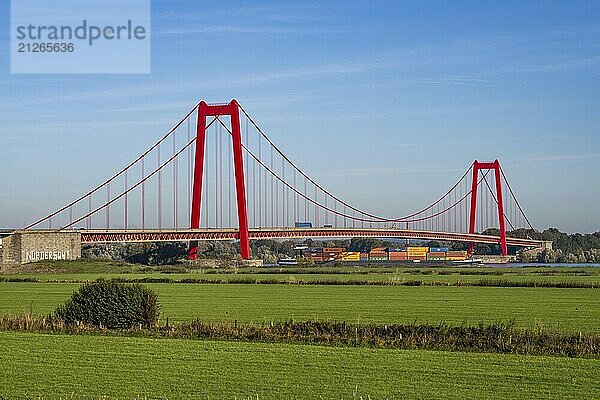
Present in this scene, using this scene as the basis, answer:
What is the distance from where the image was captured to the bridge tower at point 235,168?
73.6 m

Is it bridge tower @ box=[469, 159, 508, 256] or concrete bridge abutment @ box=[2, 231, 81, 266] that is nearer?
concrete bridge abutment @ box=[2, 231, 81, 266]

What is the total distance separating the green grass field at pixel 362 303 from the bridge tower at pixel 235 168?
21.2 metres

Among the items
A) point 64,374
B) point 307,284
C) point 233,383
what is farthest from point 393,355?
point 307,284

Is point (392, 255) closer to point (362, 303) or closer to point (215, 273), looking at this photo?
point (215, 273)

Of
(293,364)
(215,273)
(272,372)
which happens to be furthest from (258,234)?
(272,372)

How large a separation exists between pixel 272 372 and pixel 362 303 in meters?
18.9

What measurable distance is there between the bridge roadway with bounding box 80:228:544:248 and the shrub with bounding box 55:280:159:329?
141 ft

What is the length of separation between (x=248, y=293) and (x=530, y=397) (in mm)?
28750

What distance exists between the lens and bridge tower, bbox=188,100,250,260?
7356cm

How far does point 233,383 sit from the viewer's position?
19000 mm

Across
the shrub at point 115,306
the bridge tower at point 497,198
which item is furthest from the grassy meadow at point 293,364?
the bridge tower at point 497,198

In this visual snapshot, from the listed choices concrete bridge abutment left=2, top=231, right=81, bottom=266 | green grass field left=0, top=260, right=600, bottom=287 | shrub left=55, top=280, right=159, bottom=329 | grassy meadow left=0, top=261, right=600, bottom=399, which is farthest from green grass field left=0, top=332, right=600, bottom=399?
concrete bridge abutment left=2, top=231, right=81, bottom=266

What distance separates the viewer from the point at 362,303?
127 ft

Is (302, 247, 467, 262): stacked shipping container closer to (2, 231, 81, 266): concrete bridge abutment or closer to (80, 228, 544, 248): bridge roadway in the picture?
(80, 228, 544, 248): bridge roadway
